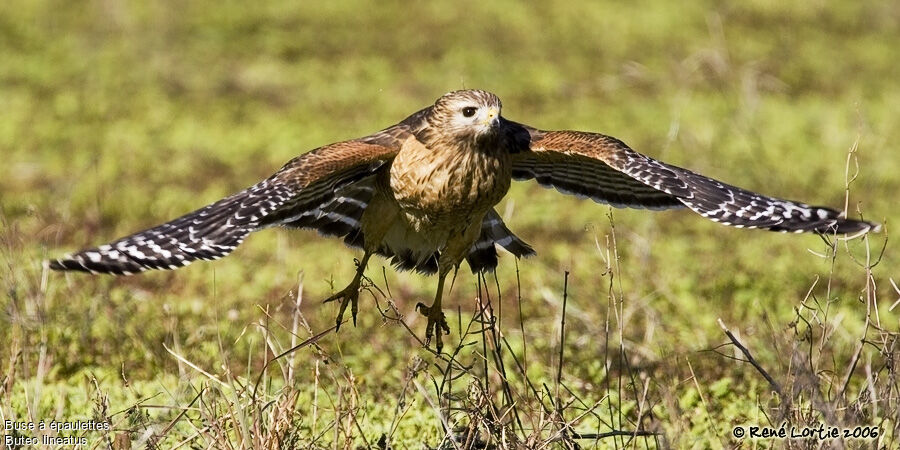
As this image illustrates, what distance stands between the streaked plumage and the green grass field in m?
0.35

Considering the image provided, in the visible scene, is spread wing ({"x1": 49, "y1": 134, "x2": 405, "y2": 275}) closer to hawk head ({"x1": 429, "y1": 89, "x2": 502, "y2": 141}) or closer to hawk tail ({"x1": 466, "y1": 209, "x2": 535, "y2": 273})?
hawk head ({"x1": 429, "y1": 89, "x2": 502, "y2": 141})

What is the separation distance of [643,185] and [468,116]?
1.10 metres

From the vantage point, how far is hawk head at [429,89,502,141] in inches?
284

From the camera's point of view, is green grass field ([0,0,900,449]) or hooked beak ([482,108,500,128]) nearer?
green grass field ([0,0,900,449])

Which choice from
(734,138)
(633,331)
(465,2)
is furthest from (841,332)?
(465,2)

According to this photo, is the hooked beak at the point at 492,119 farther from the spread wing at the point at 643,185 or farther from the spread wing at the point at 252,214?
the spread wing at the point at 252,214

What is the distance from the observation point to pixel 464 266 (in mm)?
11805

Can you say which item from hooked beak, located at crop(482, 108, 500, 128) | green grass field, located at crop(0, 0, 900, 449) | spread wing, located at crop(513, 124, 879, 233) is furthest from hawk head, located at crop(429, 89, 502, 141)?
green grass field, located at crop(0, 0, 900, 449)

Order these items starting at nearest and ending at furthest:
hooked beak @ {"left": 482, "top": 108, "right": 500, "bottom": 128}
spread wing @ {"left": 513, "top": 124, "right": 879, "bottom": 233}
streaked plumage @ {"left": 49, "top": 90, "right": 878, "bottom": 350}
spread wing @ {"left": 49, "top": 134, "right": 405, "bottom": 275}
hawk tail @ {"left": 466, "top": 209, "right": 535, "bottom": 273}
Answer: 1. spread wing @ {"left": 49, "top": 134, "right": 405, "bottom": 275}
2. streaked plumage @ {"left": 49, "top": 90, "right": 878, "bottom": 350}
3. spread wing @ {"left": 513, "top": 124, "right": 879, "bottom": 233}
4. hooked beak @ {"left": 482, "top": 108, "right": 500, "bottom": 128}
5. hawk tail @ {"left": 466, "top": 209, "right": 535, "bottom": 273}

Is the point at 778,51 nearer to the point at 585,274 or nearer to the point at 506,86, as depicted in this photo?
the point at 506,86

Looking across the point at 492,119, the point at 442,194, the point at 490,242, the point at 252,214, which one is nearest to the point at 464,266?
the point at 490,242

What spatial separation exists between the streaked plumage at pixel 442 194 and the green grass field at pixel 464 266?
1.15ft

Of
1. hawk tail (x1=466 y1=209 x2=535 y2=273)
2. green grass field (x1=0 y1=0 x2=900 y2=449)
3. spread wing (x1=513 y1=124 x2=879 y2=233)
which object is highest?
spread wing (x1=513 y1=124 x2=879 y2=233)

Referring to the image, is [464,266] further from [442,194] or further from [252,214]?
[252,214]
